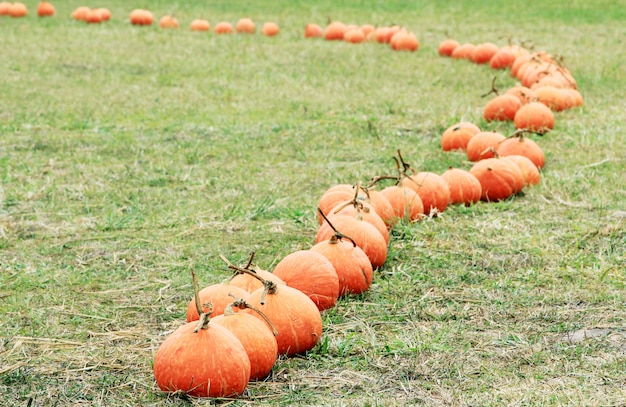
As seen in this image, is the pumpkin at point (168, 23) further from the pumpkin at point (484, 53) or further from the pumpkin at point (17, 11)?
the pumpkin at point (484, 53)

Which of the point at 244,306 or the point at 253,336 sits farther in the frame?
the point at 244,306

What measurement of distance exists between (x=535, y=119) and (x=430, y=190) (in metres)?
2.37

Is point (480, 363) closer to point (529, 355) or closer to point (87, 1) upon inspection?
point (529, 355)

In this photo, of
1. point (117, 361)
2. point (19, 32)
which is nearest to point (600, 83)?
point (117, 361)

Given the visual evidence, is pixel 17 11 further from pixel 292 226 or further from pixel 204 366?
pixel 204 366

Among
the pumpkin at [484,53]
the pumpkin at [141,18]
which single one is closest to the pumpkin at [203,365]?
the pumpkin at [484,53]

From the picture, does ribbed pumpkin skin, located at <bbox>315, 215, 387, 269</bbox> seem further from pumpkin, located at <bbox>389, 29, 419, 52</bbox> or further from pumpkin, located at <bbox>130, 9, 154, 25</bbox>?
pumpkin, located at <bbox>130, 9, 154, 25</bbox>

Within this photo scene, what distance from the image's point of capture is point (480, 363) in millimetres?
3330

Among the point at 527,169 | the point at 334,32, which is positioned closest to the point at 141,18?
the point at 334,32

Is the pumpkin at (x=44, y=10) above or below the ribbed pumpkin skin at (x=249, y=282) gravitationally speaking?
below

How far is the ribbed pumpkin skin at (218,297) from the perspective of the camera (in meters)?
3.48

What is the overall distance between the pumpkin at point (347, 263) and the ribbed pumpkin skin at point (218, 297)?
2.01 ft

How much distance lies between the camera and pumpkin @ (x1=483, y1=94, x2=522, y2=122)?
7.55m

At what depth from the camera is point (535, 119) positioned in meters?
7.18
